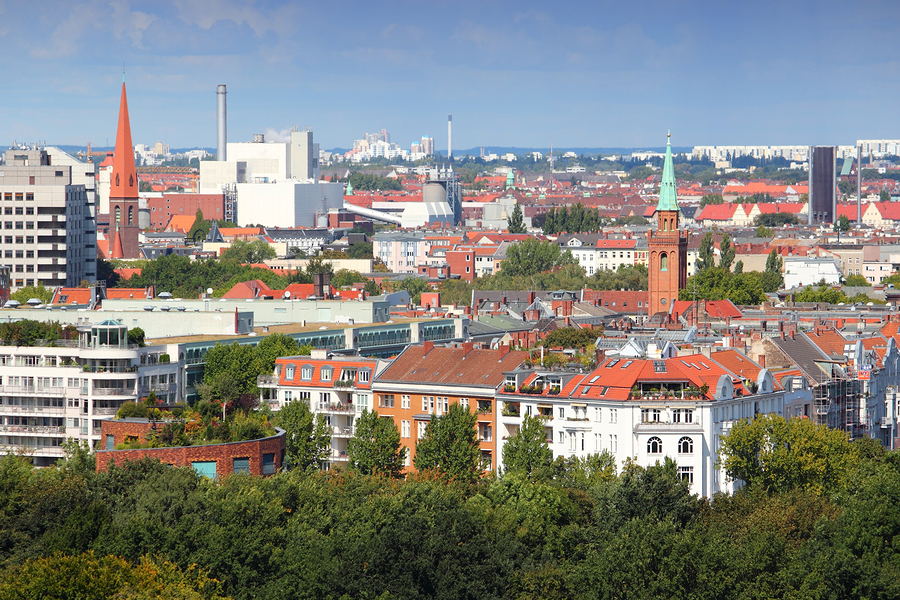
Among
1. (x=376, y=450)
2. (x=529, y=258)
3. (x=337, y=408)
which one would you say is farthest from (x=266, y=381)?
(x=529, y=258)

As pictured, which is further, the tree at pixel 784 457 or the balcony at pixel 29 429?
the balcony at pixel 29 429

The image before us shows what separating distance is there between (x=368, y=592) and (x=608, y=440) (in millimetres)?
18233

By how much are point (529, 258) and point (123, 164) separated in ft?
145

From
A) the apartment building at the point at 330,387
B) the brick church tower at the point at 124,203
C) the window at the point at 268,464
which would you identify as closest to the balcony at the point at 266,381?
the apartment building at the point at 330,387

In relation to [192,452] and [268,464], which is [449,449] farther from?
[192,452]

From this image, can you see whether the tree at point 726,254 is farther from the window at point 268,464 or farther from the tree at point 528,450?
the window at point 268,464

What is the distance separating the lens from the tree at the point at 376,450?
6097cm

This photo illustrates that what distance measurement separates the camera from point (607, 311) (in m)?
114

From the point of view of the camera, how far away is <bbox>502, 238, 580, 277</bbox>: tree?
570 feet

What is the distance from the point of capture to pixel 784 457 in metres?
56.0

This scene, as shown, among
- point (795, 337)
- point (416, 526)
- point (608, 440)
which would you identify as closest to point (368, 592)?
point (416, 526)

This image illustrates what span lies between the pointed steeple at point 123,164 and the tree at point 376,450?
114 meters

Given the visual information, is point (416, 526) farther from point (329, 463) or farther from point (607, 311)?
point (607, 311)

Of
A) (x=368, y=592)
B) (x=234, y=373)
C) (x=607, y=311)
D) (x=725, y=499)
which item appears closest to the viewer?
(x=368, y=592)
